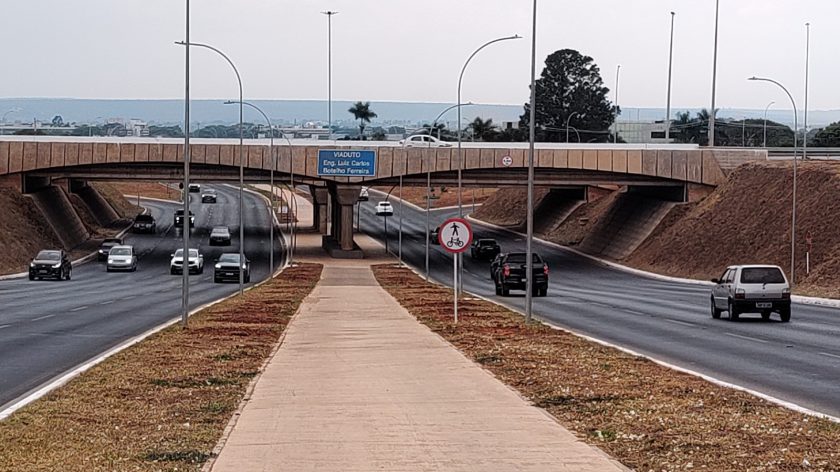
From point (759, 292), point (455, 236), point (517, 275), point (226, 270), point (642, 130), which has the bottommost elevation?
point (226, 270)

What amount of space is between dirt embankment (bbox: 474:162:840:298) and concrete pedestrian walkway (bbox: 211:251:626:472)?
111 ft

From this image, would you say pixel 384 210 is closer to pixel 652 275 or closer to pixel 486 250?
Result: pixel 486 250

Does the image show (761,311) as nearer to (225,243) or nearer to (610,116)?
(225,243)

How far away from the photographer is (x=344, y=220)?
286 ft

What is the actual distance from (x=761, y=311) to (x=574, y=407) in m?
21.5

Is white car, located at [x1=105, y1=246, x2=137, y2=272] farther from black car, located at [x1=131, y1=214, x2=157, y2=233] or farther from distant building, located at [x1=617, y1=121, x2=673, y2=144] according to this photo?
distant building, located at [x1=617, y1=121, x2=673, y2=144]

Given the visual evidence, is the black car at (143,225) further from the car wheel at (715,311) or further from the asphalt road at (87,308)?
the car wheel at (715,311)

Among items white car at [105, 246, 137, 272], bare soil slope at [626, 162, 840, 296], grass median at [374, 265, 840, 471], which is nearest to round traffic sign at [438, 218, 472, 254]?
grass median at [374, 265, 840, 471]

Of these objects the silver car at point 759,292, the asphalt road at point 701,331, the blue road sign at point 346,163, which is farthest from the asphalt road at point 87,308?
the silver car at point 759,292

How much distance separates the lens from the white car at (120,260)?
71000 mm

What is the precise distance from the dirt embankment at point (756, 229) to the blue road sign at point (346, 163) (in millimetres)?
17450

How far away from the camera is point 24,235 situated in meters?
76.9

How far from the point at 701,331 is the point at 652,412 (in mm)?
16800

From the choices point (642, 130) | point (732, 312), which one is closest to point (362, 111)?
point (642, 130)
